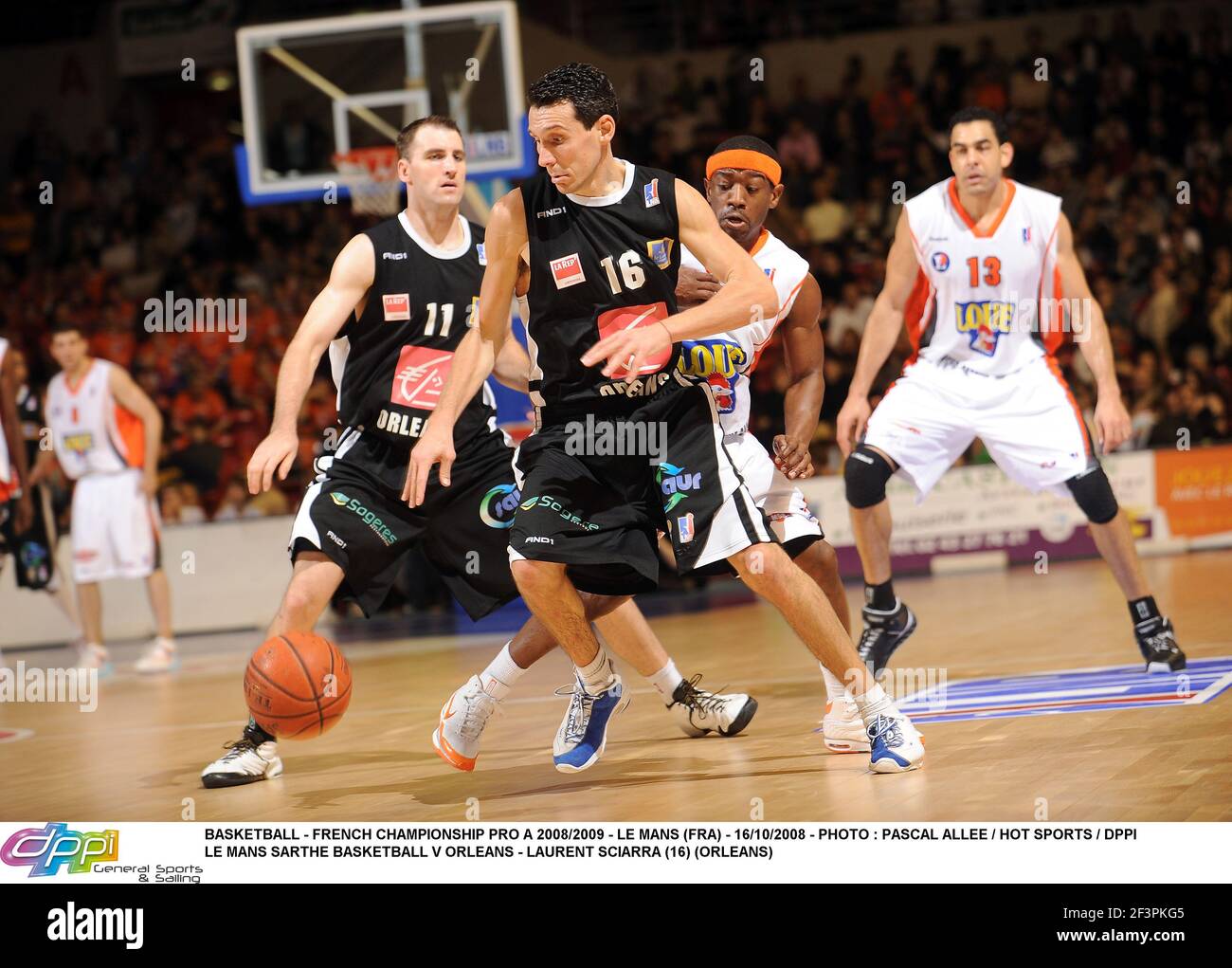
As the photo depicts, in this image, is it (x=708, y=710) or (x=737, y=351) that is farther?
(x=708, y=710)

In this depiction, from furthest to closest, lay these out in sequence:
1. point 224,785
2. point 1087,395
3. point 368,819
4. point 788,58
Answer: point 788,58 → point 1087,395 → point 224,785 → point 368,819

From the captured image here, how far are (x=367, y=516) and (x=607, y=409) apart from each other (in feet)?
3.78

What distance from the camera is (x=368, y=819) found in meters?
4.26

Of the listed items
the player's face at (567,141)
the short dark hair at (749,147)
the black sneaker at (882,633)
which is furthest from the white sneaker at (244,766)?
the short dark hair at (749,147)

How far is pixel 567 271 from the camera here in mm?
4367

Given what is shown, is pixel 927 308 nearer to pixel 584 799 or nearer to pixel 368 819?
pixel 584 799

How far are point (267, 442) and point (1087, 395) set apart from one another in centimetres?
982

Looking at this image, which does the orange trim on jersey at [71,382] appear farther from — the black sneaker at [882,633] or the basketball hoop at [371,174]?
the black sneaker at [882,633]

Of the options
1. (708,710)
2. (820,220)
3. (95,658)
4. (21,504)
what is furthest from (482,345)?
(820,220)

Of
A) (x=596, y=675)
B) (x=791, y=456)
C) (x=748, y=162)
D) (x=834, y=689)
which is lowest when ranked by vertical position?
(x=834, y=689)

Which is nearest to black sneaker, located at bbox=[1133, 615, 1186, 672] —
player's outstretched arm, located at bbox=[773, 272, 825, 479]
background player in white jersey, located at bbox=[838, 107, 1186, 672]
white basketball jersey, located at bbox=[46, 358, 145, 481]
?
background player in white jersey, located at bbox=[838, 107, 1186, 672]

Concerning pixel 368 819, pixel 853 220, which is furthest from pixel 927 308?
pixel 853 220

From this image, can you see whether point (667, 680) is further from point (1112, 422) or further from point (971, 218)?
point (971, 218)

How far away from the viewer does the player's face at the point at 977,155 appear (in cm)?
609
